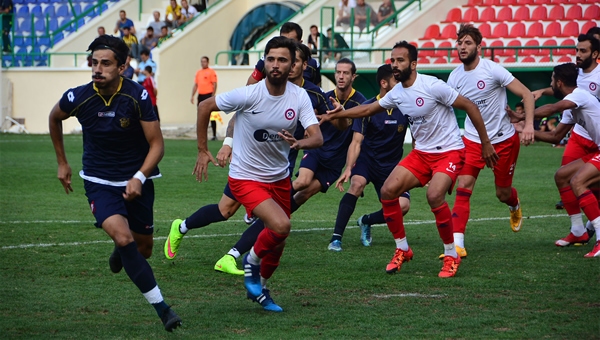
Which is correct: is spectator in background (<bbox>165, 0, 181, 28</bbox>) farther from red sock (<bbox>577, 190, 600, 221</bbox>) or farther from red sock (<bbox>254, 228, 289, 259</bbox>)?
red sock (<bbox>254, 228, 289, 259</bbox>)

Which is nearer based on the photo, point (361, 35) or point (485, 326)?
point (485, 326)

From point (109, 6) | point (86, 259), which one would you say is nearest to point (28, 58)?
point (109, 6)

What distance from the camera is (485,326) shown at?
618 centimetres

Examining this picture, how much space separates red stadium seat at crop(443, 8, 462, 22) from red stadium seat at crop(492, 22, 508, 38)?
4.45 ft

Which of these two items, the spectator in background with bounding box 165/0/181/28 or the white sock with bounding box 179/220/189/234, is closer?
the white sock with bounding box 179/220/189/234

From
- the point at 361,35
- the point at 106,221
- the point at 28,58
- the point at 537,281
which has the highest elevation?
the point at 106,221

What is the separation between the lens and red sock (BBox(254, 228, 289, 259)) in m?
6.78

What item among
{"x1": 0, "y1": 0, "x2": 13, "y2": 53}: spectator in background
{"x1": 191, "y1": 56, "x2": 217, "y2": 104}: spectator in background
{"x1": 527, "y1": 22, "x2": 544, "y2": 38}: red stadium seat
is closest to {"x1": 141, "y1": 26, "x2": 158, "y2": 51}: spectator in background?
{"x1": 191, "y1": 56, "x2": 217, "y2": 104}: spectator in background

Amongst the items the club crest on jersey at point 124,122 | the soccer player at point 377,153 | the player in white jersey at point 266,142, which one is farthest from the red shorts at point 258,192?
the soccer player at point 377,153

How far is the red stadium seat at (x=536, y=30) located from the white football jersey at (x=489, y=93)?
57.3ft

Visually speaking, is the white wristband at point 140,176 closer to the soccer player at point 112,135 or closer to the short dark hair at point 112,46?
the soccer player at point 112,135

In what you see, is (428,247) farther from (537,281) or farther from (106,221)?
(106,221)

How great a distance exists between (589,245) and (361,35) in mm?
18823

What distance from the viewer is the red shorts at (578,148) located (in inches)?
396
